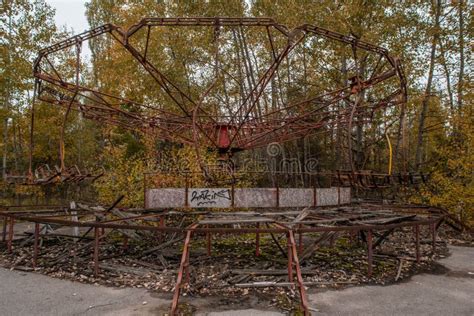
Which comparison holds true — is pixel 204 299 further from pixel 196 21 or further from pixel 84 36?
pixel 84 36

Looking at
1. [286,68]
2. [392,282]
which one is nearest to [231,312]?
[392,282]

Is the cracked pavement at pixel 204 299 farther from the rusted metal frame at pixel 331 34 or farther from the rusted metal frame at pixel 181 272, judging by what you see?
the rusted metal frame at pixel 331 34

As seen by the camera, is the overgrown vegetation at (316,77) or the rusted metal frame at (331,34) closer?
the rusted metal frame at (331,34)

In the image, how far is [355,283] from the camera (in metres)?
7.34

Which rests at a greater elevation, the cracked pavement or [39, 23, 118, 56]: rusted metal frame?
[39, 23, 118, 56]: rusted metal frame

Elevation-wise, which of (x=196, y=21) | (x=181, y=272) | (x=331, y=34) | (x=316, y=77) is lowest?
(x=181, y=272)

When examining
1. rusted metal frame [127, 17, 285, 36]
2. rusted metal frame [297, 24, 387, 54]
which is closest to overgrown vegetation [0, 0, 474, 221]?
rusted metal frame [297, 24, 387, 54]

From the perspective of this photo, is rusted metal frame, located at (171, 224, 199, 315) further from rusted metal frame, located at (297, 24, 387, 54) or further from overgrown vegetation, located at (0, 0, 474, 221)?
overgrown vegetation, located at (0, 0, 474, 221)

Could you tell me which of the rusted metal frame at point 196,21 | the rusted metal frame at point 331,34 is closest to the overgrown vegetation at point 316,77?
the rusted metal frame at point 331,34

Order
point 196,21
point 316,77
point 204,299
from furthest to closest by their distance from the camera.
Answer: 1. point 316,77
2. point 196,21
3. point 204,299

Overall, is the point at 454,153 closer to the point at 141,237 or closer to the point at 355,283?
the point at 355,283

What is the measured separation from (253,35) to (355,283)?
17068mm

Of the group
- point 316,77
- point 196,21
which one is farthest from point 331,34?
point 316,77

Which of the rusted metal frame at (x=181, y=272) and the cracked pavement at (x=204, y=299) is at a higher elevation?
the rusted metal frame at (x=181, y=272)
